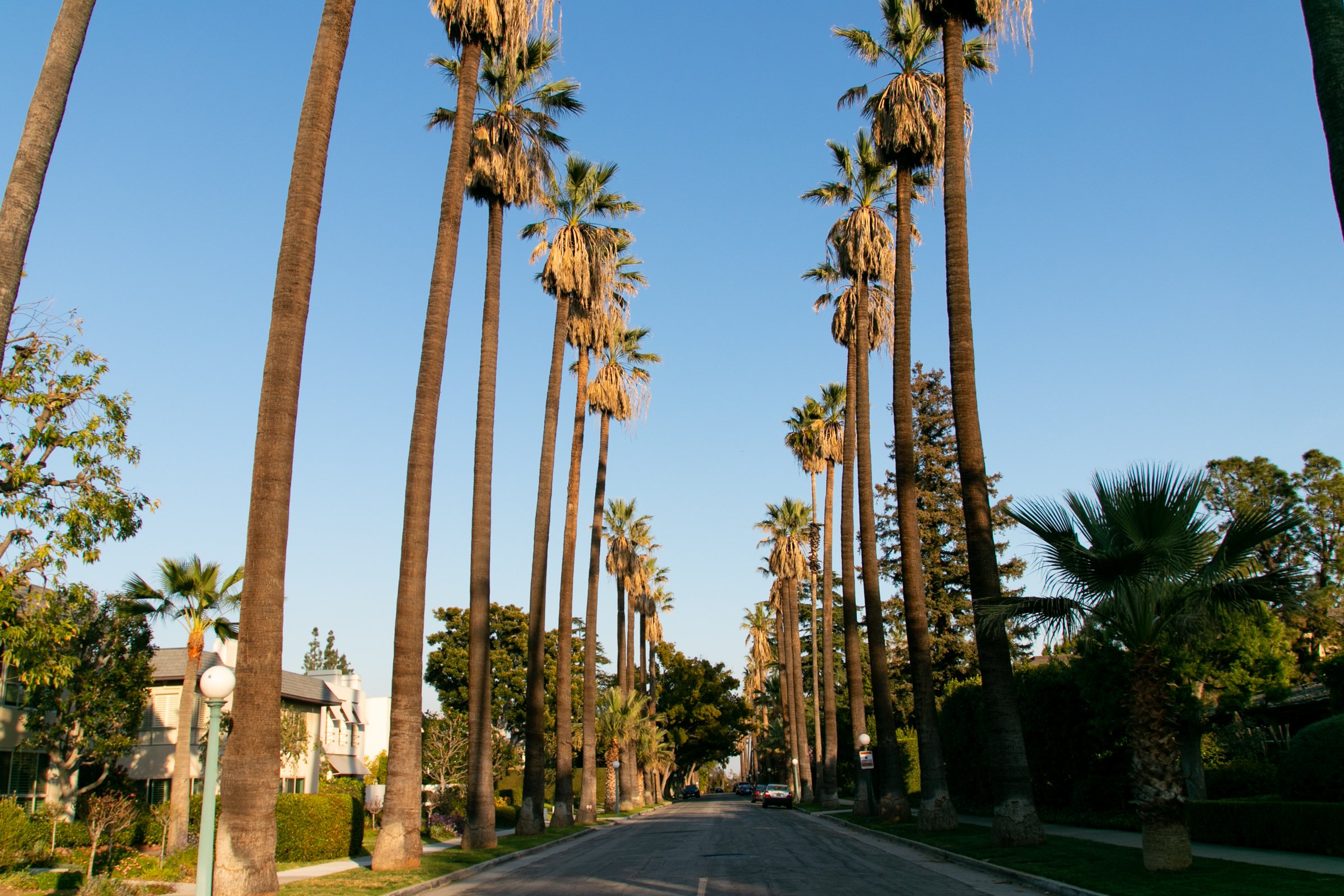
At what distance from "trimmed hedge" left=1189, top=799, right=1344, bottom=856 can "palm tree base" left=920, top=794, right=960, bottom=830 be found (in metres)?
5.66

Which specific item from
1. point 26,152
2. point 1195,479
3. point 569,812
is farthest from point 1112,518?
point 569,812

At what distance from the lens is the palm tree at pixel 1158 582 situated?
12930mm

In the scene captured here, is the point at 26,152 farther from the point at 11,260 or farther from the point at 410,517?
the point at 410,517

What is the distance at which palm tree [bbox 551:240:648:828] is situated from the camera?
32219 mm

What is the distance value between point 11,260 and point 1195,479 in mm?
14278

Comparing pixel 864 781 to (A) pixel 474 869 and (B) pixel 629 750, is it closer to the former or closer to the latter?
(A) pixel 474 869

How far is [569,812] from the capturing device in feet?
108

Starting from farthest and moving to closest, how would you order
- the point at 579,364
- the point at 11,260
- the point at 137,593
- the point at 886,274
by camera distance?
the point at 579,364
the point at 886,274
the point at 137,593
the point at 11,260

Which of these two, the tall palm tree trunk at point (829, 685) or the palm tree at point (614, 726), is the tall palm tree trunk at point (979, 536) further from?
the palm tree at point (614, 726)

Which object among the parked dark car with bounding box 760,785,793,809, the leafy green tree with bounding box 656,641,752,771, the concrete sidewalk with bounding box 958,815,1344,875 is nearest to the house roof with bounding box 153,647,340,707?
the concrete sidewalk with bounding box 958,815,1344,875

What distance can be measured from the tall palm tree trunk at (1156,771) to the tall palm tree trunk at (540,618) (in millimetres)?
17620

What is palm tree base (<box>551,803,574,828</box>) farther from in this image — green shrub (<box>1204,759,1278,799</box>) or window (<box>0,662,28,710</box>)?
green shrub (<box>1204,759,1278,799</box>)

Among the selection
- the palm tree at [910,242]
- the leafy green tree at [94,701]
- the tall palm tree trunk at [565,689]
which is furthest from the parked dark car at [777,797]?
the leafy green tree at [94,701]

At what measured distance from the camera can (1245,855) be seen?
15.6 m
